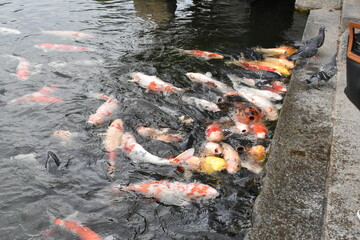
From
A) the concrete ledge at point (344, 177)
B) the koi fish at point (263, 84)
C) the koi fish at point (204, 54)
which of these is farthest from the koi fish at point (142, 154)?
the koi fish at point (204, 54)

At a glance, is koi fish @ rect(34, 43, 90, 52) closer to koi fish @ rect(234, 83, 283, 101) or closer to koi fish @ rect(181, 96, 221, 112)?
koi fish @ rect(181, 96, 221, 112)

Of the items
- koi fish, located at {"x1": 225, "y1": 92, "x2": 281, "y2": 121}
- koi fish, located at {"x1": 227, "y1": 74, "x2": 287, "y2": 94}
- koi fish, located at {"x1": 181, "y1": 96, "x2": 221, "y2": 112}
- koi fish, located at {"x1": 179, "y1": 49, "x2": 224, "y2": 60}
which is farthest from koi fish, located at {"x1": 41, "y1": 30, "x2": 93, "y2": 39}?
koi fish, located at {"x1": 225, "y1": 92, "x2": 281, "y2": 121}

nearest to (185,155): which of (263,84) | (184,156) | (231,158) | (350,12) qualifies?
(184,156)

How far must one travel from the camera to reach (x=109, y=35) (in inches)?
423

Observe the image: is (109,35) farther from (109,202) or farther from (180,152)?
(109,202)

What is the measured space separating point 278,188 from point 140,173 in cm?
222

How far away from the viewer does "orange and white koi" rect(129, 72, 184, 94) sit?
24.8ft

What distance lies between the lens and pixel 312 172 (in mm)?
4254

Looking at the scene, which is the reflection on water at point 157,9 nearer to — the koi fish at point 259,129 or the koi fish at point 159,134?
the koi fish at point 159,134

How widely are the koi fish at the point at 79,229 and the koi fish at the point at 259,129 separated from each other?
3160 mm

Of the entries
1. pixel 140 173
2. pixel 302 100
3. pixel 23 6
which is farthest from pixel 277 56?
pixel 23 6

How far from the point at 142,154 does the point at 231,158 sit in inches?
57.4

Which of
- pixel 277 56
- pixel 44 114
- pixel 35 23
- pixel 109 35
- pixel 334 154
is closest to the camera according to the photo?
pixel 334 154

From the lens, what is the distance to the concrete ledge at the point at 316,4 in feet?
38.1
